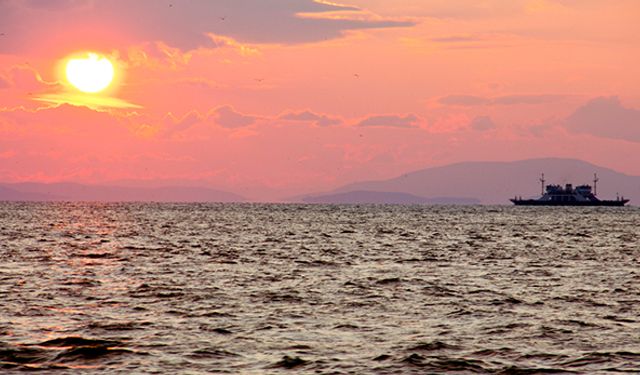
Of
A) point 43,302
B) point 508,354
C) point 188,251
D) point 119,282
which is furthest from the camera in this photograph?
point 188,251

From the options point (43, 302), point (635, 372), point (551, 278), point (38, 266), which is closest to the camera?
point (635, 372)

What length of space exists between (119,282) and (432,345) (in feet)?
73.1

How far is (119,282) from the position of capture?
148 feet

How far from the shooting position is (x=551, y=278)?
4972 cm

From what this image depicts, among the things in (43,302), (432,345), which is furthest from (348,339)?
(43,302)

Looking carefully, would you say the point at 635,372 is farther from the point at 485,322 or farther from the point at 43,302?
the point at 43,302

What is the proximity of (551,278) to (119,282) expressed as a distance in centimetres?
2325

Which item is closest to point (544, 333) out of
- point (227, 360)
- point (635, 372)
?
point (635, 372)

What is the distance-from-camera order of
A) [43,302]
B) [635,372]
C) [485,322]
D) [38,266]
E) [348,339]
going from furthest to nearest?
1. [38,266]
2. [43,302]
3. [485,322]
4. [348,339]
5. [635,372]

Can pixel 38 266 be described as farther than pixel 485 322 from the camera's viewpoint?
Yes

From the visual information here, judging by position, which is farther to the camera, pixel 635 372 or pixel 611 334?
pixel 611 334

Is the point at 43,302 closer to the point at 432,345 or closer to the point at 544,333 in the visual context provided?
the point at 432,345

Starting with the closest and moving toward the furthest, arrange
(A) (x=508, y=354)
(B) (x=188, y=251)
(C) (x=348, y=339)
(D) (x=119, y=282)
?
(A) (x=508, y=354), (C) (x=348, y=339), (D) (x=119, y=282), (B) (x=188, y=251)

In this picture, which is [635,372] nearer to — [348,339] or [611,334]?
[611,334]
